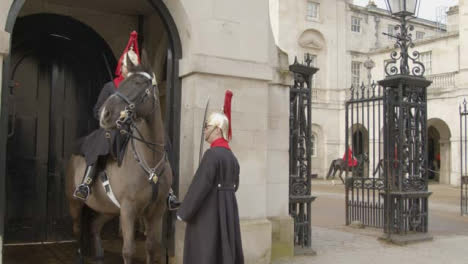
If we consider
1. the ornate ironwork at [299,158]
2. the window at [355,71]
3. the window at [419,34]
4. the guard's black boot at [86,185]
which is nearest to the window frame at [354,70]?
the window at [355,71]

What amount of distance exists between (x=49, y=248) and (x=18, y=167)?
1481 millimetres

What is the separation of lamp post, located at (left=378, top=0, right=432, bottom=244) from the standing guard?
17.2ft

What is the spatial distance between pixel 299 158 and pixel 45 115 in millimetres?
4415

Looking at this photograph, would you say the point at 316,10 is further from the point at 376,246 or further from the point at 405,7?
the point at 376,246

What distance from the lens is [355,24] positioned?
116 feet

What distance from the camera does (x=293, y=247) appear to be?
734cm

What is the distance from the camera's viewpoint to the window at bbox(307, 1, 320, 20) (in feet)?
108

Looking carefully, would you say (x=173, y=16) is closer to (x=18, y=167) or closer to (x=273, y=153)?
(x=273, y=153)

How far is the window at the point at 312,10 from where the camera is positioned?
32938 millimetres

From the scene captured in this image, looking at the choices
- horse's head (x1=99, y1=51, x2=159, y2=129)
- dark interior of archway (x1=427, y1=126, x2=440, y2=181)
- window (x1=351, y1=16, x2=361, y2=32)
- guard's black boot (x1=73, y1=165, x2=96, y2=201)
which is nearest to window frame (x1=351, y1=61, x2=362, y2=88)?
window (x1=351, y1=16, x2=361, y2=32)

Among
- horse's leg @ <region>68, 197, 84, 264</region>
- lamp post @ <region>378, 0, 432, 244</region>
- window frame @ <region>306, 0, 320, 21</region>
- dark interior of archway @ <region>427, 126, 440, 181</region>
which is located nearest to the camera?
horse's leg @ <region>68, 197, 84, 264</region>

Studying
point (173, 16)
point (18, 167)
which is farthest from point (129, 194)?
point (18, 167)

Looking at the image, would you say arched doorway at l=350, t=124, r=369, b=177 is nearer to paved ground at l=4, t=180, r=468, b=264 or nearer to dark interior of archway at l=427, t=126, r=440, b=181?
paved ground at l=4, t=180, r=468, b=264

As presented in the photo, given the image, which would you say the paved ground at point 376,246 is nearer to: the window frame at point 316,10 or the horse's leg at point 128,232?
the horse's leg at point 128,232
